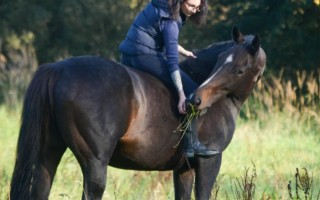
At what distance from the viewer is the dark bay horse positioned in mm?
5871

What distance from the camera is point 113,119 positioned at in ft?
19.6

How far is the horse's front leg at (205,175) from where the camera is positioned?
6.71 metres

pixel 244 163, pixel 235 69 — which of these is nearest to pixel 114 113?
pixel 235 69

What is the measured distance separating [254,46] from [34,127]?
1.99 meters

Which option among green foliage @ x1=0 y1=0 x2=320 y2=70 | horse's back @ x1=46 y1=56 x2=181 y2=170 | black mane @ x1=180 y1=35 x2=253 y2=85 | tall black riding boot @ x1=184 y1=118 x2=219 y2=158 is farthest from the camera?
green foliage @ x1=0 y1=0 x2=320 y2=70

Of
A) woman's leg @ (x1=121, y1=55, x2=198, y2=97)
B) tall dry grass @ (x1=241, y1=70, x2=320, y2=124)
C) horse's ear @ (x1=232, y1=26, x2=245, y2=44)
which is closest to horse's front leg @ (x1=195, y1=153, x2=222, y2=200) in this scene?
woman's leg @ (x1=121, y1=55, x2=198, y2=97)

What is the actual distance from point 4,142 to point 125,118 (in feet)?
16.3

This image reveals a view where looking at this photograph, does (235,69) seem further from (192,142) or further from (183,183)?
(183,183)

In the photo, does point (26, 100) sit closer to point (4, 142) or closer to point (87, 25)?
point (4, 142)

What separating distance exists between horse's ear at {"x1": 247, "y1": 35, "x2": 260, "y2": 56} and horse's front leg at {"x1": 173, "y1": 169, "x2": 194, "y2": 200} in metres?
1.19

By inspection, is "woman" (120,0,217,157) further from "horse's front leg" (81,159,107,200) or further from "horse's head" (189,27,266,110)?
"horse's front leg" (81,159,107,200)

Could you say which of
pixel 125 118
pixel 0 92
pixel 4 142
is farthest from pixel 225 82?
pixel 0 92

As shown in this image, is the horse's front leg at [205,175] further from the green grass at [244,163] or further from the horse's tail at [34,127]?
the horse's tail at [34,127]

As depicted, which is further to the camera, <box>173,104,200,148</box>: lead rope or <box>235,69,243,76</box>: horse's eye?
<box>235,69,243,76</box>: horse's eye
